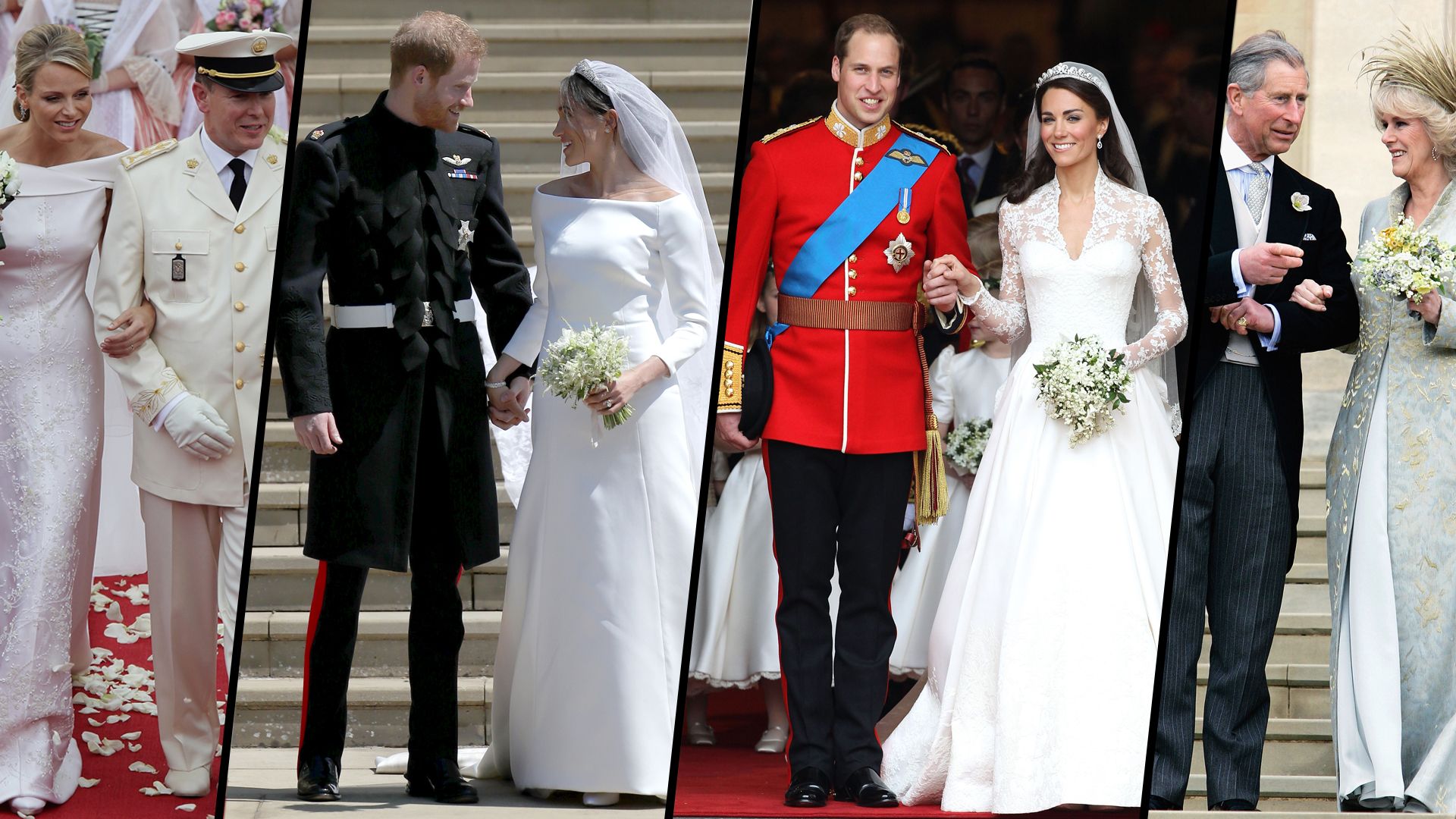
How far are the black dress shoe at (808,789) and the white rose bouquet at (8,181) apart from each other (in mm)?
2638

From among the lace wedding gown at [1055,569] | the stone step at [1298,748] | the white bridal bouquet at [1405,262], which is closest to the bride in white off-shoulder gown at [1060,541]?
the lace wedding gown at [1055,569]

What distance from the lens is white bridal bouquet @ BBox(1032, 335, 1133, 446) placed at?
4984 millimetres

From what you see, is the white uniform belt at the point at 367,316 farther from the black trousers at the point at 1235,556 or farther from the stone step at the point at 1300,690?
the stone step at the point at 1300,690

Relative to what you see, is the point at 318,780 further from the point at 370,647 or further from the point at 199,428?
the point at 199,428

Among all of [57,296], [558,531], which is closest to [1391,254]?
[558,531]

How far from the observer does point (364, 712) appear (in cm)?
530

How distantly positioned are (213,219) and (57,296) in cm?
51

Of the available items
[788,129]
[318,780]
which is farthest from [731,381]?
[318,780]

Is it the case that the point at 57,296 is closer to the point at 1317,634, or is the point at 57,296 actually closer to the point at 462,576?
the point at 462,576

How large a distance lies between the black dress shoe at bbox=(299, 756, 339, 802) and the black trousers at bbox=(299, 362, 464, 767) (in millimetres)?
22

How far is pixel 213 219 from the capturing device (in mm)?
5254

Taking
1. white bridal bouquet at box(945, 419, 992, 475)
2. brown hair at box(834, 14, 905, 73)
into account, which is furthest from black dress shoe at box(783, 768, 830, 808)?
brown hair at box(834, 14, 905, 73)

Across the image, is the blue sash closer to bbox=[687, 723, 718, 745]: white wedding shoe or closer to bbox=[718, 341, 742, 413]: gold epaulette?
bbox=[718, 341, 742, 413]: gold epaulette

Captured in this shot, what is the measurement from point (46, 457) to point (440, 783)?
1483mm
